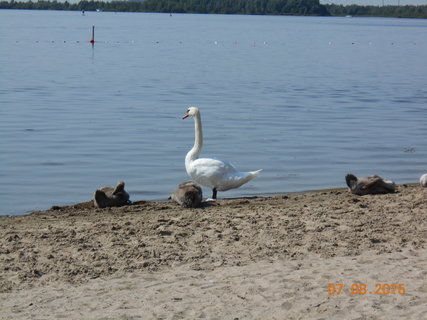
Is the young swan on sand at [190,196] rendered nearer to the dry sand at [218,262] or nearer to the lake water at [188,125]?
the dry sand at [218,262]

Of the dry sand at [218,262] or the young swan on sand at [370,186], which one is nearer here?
the dry sand at [218,262]

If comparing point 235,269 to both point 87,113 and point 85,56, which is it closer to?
point 87,113

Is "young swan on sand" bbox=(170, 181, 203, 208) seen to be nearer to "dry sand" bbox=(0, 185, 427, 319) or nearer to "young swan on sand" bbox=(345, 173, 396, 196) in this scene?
"dry sand" bbox=(0, 185, 427, 319)

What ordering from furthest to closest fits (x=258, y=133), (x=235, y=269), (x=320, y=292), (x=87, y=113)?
(x=87, y=113) < (x=258, y=133) < (x=235, y=269) < (x=320, y=292)

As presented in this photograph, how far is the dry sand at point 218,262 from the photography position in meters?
6.16

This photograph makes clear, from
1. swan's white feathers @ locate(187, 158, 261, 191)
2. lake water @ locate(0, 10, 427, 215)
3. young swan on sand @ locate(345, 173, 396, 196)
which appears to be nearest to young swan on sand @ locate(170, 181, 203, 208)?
swan's white feathers @ locate(187, 158, 261, 191)

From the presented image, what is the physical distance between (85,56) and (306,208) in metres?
42.7

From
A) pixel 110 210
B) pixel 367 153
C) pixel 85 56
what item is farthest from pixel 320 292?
pixel 85 56

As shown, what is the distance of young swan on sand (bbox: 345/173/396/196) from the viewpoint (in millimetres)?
10828

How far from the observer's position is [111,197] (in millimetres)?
10383

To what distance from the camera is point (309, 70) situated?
1704 inches

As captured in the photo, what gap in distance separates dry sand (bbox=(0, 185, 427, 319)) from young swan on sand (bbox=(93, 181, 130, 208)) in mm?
445

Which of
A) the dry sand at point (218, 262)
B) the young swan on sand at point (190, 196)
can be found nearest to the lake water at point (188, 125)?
the young swan on sand at point (190, 196)
